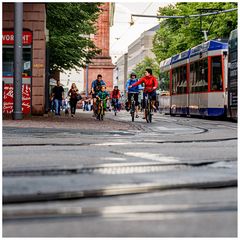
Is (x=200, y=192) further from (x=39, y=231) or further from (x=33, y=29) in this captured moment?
(x=33, y=29)

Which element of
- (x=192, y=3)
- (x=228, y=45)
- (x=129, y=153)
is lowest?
(x=129, y=153)

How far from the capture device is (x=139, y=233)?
4086 millimetres

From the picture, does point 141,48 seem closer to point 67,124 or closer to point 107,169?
point 67,124

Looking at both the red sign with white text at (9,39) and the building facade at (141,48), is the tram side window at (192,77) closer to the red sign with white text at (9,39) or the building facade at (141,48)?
the red sign with white text at (9,39)

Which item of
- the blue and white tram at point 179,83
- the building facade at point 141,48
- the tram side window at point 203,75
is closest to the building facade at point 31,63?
the tram side window at point 203,75

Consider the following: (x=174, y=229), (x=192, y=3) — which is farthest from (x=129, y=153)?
(x=192, y=3)

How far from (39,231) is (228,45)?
2253cm

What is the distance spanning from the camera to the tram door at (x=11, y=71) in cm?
2473

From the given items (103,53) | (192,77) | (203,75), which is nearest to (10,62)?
(203,75)

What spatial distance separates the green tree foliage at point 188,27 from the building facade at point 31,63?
2454 cm

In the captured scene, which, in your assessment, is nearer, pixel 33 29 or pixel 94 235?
pixel 94 235

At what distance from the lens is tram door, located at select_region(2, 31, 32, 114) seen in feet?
81.1

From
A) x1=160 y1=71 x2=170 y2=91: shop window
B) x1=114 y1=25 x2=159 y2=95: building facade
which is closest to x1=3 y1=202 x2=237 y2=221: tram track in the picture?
x1=160 y1=71 x2=170 y2=91: shop window

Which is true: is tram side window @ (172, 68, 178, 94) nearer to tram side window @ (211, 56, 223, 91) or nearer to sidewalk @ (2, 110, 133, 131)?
tram side window @ (211, 56, 223, 91)
